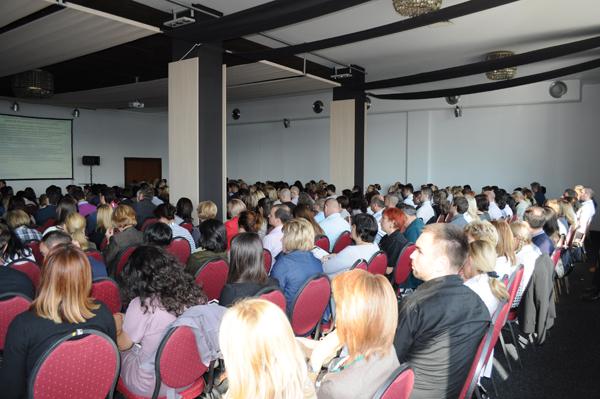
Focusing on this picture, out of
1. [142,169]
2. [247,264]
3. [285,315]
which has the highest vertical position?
[142,169]

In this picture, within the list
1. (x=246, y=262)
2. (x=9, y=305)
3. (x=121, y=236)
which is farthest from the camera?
(x=121, y=236)

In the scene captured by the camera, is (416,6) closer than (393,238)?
Answer: No

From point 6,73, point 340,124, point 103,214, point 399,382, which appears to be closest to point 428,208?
point 340,124

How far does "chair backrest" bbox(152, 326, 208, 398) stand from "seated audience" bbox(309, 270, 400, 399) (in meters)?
0.78

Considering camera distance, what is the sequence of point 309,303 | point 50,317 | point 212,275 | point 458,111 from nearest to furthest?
point 50,317, point 309,303, point 212,275, point 458,111

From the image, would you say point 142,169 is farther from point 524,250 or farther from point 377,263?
point 524,250

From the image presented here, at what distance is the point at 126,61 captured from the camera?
951 centimetres

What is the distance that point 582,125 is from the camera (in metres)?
10.5

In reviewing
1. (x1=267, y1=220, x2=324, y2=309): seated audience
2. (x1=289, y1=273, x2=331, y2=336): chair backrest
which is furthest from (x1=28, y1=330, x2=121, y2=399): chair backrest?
(x1=267, y1=220, x2=324, y2=309): seated audience

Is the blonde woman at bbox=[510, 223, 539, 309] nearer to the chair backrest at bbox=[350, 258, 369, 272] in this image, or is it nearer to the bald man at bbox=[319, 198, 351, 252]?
the chair backrest at bbox=[350, 258, 369, 272]

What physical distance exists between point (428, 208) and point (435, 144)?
637 centimetres

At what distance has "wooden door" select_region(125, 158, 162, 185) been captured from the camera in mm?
17706

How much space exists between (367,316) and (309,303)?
137 cm

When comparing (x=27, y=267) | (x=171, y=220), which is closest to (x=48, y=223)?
(x=171, y=220)
